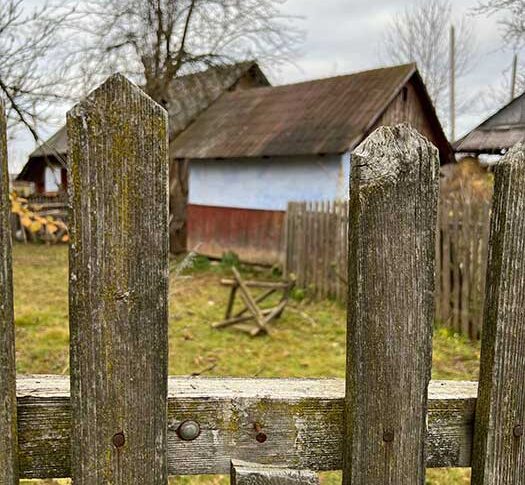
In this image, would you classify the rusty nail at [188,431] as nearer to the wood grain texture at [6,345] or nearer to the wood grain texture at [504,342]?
the wood grain texture at [6,345]

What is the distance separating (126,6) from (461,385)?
16.5 m

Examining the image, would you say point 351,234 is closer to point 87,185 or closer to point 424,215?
point 424,215

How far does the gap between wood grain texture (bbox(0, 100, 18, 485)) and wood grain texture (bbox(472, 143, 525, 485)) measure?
882 millimetres

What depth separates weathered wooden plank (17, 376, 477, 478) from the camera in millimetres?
1072

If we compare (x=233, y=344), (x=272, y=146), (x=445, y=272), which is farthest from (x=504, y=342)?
(x=272, y=146)

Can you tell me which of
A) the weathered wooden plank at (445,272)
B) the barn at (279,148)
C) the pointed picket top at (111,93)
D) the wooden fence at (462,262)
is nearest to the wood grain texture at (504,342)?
the pointed picket top at (111,93)

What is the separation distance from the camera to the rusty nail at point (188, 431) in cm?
111

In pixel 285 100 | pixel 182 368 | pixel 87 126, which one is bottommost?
pixel 182 368

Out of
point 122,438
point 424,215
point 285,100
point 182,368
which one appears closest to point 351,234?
point 424,215

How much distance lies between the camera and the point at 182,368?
20.5 feet

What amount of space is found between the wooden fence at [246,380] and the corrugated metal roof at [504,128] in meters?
1.63

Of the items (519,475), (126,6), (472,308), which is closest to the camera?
(519,475)

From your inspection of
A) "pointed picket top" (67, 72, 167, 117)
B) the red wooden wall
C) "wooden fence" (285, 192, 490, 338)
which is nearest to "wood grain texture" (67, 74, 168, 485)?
"pointed picket top" (67, 72, 167, 117)

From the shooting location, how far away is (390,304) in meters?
1.11
